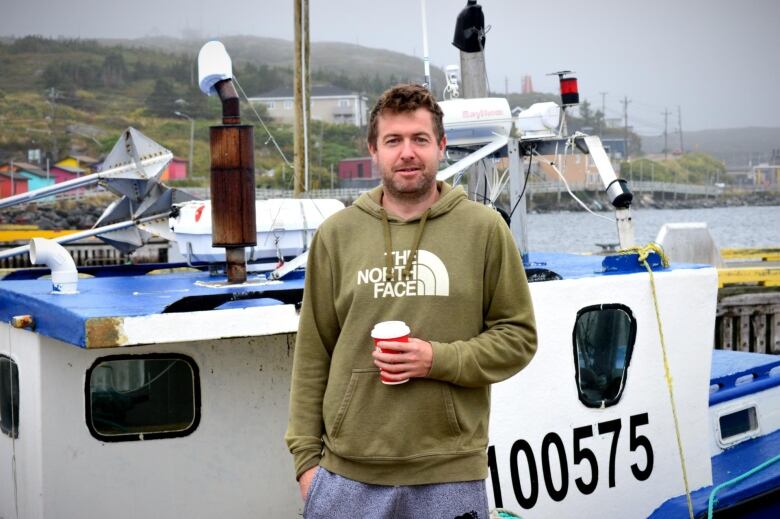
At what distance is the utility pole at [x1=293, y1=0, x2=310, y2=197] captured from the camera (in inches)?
355

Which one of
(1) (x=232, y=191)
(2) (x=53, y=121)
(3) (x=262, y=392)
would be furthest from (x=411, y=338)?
(2) (x=53, y=121)

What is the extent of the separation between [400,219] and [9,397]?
4155 mm

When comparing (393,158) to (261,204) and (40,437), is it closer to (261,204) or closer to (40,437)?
(40,437)

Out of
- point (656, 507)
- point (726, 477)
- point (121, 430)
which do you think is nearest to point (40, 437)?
point (121, 430)

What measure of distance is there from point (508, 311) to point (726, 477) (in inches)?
197

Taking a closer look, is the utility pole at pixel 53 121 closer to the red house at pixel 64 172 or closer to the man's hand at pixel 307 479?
the red house at pixel 64 172

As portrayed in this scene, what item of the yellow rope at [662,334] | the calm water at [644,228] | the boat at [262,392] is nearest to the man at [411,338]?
the boat at [262,392]

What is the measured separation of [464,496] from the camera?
145 inches

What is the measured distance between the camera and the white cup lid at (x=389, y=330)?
3.43 meters

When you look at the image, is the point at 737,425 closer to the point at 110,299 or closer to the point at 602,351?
the point at 602,351

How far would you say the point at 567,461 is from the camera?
21.9 ft

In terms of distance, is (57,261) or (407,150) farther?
(57,261)

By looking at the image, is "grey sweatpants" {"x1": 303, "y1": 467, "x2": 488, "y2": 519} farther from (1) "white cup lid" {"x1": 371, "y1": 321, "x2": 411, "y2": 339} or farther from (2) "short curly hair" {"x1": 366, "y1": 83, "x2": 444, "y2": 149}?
(2) "short curly hair" {"x1": 366, "y1": 83, "x2": 444, "y2": 149}

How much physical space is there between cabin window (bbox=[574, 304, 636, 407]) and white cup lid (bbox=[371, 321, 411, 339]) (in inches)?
136
